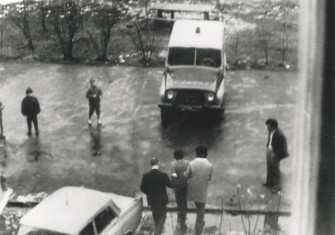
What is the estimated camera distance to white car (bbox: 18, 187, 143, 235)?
345 inches

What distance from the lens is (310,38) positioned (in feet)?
34.0

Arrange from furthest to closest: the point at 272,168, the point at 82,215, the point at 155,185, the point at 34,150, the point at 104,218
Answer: the point at 34,150, the point at 272,168, the point at 155,185, the point at 104,218, the point at 82,215

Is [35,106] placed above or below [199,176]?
above

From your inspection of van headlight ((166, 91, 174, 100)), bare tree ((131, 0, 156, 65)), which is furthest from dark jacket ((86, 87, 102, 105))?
bare tree ((131, 0, 156, 65))

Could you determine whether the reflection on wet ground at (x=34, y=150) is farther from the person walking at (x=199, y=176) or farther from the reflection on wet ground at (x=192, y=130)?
the person walking at (x=199, y=176)

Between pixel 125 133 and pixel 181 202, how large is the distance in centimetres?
403

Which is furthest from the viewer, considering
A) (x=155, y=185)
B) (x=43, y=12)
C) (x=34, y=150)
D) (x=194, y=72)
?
(x=43, y=12)

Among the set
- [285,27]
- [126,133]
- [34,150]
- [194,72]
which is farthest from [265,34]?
[34,150]

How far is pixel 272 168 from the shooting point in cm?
1151

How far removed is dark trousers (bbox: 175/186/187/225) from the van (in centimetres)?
386

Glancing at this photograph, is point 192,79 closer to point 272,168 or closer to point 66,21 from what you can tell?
point 272,168

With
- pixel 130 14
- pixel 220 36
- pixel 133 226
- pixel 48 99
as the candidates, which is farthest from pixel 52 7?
pixel 133 226

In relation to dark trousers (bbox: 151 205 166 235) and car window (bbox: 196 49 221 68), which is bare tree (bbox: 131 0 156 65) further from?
dark trousers (bbox: 151 205 166 235)

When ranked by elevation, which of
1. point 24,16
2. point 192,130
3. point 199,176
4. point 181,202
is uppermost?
point 24,16
